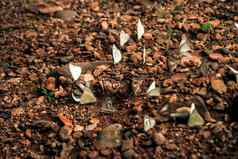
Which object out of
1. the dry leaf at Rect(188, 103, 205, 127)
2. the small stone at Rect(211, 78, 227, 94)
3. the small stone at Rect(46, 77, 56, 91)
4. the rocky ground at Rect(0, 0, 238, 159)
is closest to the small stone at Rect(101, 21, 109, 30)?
the rocky ground at Rect(0, 0, 238, 159)

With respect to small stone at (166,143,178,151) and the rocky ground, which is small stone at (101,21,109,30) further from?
small stone at (166,143,178,151)

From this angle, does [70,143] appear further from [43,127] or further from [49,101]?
[49,101]

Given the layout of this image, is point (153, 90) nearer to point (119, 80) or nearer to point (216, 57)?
point (119, 80)

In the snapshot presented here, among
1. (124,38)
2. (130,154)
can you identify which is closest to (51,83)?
(124,38)

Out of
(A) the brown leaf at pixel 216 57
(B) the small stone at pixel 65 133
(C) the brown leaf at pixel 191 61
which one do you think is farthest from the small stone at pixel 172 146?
(A) the brown leaf at pixel 216 57

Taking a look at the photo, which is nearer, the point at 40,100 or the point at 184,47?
the point at 40,100

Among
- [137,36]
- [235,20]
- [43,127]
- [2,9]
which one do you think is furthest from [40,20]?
[235,20]
